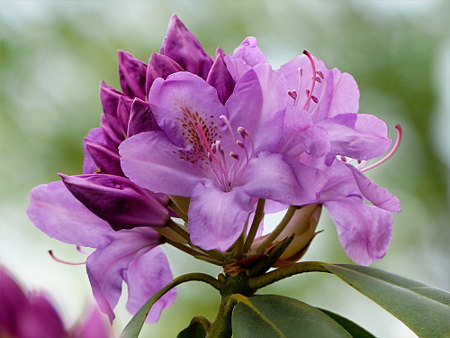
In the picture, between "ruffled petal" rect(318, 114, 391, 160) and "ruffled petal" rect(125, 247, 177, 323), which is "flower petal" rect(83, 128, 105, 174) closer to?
"ruffled petal" rect(125, 247, 177, 323)

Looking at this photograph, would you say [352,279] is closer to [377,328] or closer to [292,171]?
[292,171]

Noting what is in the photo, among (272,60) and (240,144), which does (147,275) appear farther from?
(272,60)

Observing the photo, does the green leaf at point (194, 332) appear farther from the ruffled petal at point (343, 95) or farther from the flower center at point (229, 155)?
the ruffled petal at point (343, 95)

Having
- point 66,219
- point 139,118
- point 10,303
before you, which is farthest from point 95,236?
point 10,303

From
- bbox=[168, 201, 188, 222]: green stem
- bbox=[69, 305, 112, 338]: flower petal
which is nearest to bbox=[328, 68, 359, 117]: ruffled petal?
bbox=[168, 201, 188, 222]: green stem

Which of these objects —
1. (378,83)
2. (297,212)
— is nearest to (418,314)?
(297,212)

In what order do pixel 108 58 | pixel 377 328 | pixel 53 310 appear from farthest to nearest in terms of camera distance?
pixel 108 58 < pixel 377 328 < pixel 53 310

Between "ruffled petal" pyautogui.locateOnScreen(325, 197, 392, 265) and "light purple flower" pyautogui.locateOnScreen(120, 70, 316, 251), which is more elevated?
"light purple flower" pyautogui.locateOnScreen(120, 70, 316, 251)
